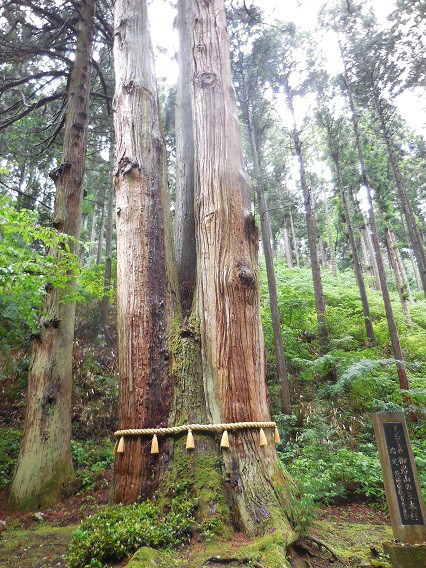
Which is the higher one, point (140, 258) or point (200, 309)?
point (140, 258)

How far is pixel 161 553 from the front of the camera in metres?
1.79

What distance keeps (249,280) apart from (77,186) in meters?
4.32

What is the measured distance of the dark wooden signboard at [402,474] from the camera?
290 cm

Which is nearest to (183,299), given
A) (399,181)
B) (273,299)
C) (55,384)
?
(55,384)

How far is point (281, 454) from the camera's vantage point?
586 centimetres

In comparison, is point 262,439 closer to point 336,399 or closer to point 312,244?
point 336,399

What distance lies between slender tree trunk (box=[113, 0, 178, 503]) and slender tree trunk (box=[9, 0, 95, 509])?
4.53ft

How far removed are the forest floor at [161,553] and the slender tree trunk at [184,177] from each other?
1.68m

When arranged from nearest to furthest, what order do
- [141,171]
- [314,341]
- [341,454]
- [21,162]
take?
[141,171]
[341,454]
[314,341]
[21,162]

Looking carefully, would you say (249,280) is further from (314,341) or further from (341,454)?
(314,341)

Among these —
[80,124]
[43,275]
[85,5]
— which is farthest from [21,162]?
[43,275]

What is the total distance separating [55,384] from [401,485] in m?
4.24

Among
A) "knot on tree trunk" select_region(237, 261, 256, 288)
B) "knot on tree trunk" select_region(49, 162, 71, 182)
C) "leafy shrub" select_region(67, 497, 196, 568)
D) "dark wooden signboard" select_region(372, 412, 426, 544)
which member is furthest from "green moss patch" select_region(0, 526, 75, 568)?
"knot on tree trunk" select_region(49, 162, 71, 182)

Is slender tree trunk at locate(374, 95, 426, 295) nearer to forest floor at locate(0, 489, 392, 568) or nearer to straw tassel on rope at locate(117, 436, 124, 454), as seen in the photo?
forest floor at locate(0, 489, 392, 568)
